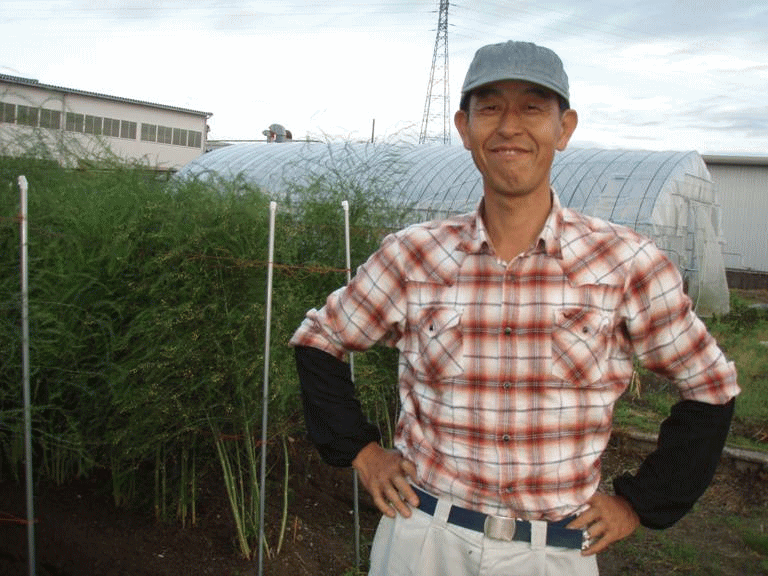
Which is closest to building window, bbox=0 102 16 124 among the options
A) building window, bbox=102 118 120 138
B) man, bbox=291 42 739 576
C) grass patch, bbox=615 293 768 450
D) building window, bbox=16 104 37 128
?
building window, bbox=16 104 37 128

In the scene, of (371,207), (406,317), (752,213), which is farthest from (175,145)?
(406,317)

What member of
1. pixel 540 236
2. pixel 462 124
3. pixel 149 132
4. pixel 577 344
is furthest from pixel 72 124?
pixel 149 132

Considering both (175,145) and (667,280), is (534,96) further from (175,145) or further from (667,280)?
(175,145)

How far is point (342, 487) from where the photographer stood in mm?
5238

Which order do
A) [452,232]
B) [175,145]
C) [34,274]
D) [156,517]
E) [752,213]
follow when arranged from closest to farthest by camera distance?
[452,232] < [34,274] < [156,517] < [752,213] < [175,145]

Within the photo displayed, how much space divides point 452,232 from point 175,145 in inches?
1732

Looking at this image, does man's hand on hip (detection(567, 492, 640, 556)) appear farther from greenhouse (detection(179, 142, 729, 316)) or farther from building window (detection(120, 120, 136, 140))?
building window (detection(120, 120, 136, 140))

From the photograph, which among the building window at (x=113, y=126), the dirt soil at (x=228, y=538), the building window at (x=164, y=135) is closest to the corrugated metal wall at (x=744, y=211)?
the dirt soil at (x=228, y=538)

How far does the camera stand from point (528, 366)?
1.72 m

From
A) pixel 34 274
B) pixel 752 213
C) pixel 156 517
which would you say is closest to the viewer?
pixel 34 274

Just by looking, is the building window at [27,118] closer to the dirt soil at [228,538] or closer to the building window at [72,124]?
the building window at [72,124]

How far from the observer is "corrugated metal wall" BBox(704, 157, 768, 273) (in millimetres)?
26500

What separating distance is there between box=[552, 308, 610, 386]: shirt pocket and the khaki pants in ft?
0.97

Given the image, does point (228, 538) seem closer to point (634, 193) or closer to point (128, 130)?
point (634, 193)
